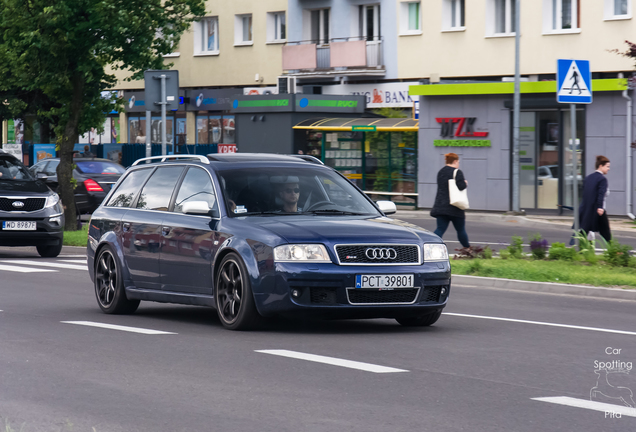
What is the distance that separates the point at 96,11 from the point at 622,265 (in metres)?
13.1

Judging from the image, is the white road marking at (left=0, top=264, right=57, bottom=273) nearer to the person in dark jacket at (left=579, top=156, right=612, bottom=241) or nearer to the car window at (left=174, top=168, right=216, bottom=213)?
the car window at (left=174, top=168, right=216, bottom=213)

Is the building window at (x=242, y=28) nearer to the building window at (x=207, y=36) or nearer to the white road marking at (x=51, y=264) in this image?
the building window at (x=207, y=36)

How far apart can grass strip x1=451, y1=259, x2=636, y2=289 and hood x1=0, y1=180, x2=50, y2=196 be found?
7973 mm

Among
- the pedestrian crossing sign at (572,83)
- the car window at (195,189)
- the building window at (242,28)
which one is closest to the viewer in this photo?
the car window at (195,189)

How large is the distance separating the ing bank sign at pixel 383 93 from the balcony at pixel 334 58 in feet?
2.07

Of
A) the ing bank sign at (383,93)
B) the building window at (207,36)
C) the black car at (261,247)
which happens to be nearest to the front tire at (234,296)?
the black car at (261,247)

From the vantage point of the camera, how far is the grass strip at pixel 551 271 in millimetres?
14672

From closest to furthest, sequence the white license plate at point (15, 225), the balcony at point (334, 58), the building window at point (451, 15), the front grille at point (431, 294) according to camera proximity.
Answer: the front grille at point (431, 294) < the white license plate at point (15, 225) < the building window at point (451, 15) < the balcony at point (334, 58)

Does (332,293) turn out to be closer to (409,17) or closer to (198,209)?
(198,209)

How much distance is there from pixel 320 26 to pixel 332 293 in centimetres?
4003

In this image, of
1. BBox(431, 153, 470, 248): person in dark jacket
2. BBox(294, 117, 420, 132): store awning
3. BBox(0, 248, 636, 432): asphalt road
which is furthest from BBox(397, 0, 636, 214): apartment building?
BBox(0, 248, 636, 432): asphalt road

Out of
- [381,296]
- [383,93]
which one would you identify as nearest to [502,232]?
[381,296]

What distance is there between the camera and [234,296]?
32.1 ft

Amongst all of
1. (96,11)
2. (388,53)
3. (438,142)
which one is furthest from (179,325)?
(388,53)
